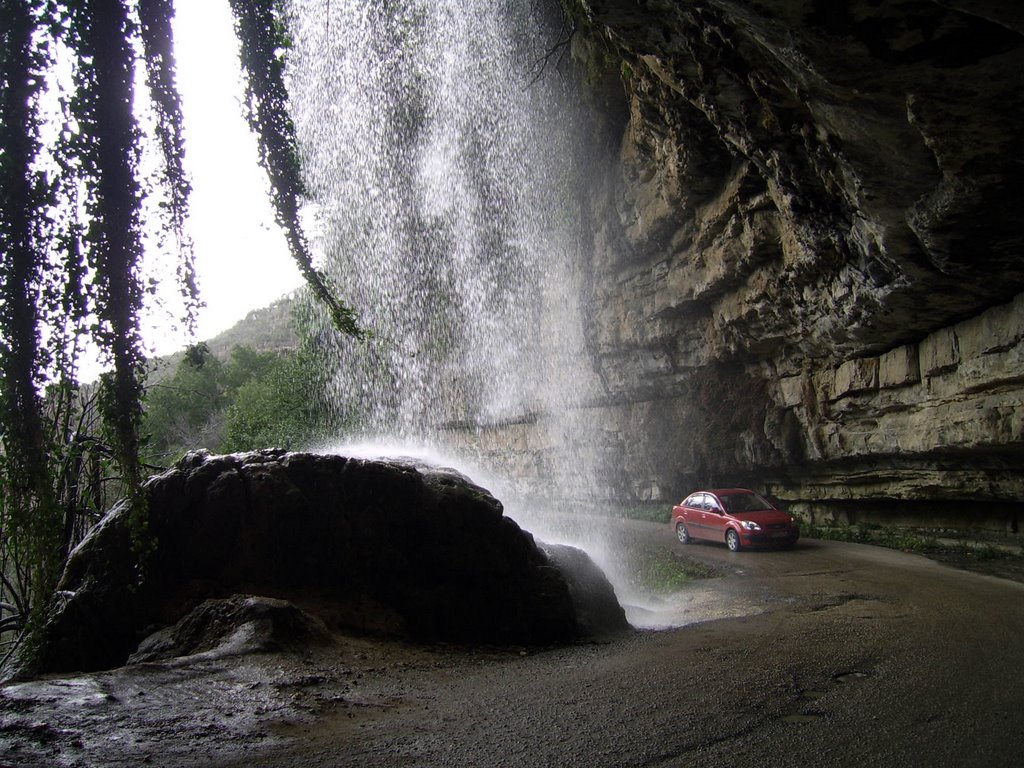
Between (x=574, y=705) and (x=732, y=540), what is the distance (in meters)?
12.1

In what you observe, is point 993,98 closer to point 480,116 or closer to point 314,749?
point 314,749

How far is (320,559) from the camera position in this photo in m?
6.74

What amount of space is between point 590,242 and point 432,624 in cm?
1777

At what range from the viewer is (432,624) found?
6852mm

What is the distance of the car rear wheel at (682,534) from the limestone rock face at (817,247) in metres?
2.89

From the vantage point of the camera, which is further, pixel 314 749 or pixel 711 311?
pixel 711 311

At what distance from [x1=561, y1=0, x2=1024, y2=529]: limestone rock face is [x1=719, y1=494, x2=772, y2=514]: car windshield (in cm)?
178

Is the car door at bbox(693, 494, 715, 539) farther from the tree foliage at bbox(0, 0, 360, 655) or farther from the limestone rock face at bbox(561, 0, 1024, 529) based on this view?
the tree foliage at bbox(0, 0, 360, 655)

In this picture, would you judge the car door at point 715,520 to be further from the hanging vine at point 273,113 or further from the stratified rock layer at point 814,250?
the hanging vine at point 273,113

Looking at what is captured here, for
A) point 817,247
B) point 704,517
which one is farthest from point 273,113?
point 704,517

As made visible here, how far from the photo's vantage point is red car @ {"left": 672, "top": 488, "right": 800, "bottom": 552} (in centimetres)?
1505

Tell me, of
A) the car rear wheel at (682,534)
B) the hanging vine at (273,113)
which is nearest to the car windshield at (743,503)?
the car rear wheel at (682,534)

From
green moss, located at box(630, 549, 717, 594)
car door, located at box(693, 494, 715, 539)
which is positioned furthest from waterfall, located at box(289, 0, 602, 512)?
green moss, located at box(630, 549, 717, 594)

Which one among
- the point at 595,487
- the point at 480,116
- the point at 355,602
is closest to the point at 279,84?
the point at 355,602
